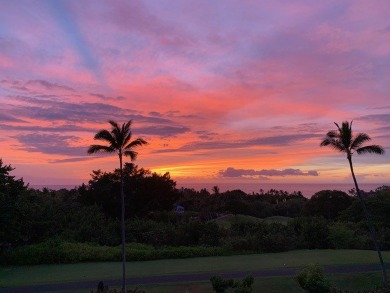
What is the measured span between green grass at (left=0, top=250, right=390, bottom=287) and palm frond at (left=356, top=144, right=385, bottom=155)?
636cm

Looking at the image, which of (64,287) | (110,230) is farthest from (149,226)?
(64,287)

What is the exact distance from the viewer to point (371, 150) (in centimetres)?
1733

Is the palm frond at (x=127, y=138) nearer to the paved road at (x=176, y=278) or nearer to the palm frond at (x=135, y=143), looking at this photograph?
the palm frond at (x=135, y=143)

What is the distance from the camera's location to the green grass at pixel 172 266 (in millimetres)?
18562

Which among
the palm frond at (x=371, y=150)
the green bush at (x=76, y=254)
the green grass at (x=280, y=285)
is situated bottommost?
the green grass at (x=280, y=285)

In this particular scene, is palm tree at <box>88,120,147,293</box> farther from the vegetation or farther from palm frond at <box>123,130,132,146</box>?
the vegetation

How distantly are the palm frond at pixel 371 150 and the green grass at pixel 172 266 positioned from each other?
20.9 ft

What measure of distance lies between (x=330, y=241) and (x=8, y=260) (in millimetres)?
21728

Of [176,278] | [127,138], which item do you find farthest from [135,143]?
[176,278]

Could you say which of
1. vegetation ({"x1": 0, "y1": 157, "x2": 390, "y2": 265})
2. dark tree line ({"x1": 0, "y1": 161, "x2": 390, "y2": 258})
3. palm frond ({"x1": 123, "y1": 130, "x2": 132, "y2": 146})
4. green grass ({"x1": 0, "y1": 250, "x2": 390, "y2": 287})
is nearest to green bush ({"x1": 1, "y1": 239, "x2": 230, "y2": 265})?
vegetation ({"x1": 0, "y1": 157, "x2": 390, "y2": 265})

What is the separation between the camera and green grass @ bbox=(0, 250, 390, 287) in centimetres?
1856

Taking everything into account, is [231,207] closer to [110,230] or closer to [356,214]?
[356,214]

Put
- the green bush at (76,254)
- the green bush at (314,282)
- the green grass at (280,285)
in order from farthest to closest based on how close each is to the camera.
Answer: the green bush at (76,254) → the green grass at (280,285) → the green bush at (314,282)

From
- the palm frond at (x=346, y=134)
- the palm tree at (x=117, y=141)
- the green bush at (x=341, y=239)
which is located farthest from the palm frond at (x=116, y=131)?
the green bush at (x=341, y=239)
